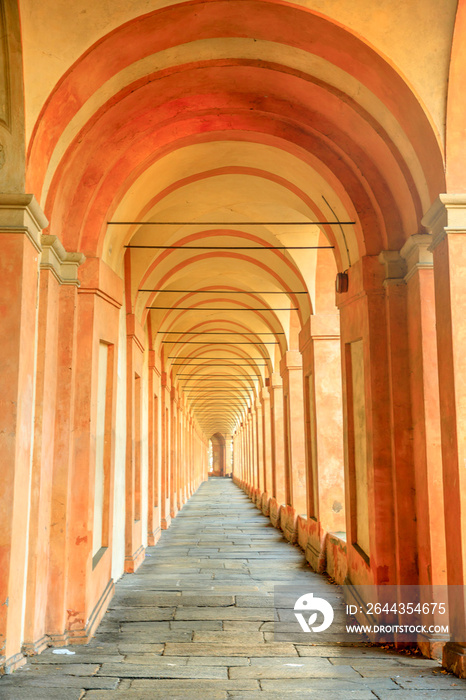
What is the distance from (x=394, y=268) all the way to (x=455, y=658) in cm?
375

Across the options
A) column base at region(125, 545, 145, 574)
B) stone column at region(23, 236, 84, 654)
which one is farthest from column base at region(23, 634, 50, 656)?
column base at region(125, 545, 145, 574)

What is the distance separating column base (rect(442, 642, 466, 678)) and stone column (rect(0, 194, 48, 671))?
3435 millimetres

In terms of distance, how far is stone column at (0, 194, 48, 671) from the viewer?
15.3 ft

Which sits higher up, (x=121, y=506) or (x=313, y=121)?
(x=313, y=121)

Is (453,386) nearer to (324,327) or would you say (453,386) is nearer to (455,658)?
(455,658)

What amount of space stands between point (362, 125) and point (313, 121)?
73 cm

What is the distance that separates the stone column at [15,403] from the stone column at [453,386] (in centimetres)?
344

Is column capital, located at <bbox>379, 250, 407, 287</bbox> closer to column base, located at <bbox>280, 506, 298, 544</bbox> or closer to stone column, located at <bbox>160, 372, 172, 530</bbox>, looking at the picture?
column base, located at <bbox>280, 506, 298, 544</bbox>

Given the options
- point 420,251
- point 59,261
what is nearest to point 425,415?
point 420,251

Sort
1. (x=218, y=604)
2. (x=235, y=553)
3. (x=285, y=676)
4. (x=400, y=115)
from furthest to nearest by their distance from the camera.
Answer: (x=235, y=553), (x=218, y=604), (x=400, y=115), (x=285, y=676)

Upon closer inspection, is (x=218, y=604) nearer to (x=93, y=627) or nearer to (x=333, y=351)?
(x=93, y=627)

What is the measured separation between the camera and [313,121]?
23.2 ft

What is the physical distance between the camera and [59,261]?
6.14m

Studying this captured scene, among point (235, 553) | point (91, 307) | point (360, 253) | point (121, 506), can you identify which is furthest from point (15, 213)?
point (235, 553)
